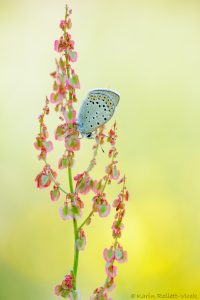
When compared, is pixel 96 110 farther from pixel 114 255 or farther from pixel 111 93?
pixel 114 255

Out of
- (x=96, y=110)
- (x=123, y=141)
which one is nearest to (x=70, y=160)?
(x=96, y=110)

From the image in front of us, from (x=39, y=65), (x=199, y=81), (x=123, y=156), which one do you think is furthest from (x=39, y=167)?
(x=199, y=81)

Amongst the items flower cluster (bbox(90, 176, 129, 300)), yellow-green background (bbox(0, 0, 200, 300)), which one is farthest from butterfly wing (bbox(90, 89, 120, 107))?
yellow-green background (bbox(0, 0, 200, 300))

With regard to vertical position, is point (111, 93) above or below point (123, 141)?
below

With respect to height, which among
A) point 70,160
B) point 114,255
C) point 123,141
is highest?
point 123,141

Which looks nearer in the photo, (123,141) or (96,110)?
(96,110)

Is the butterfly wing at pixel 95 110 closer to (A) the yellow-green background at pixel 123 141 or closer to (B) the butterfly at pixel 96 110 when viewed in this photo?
(B) the butterfly at pixel 96 110

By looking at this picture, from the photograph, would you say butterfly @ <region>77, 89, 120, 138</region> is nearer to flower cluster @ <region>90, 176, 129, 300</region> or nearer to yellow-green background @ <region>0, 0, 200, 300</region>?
flower cluster @ <region>90, 176, 129, 300</region>
